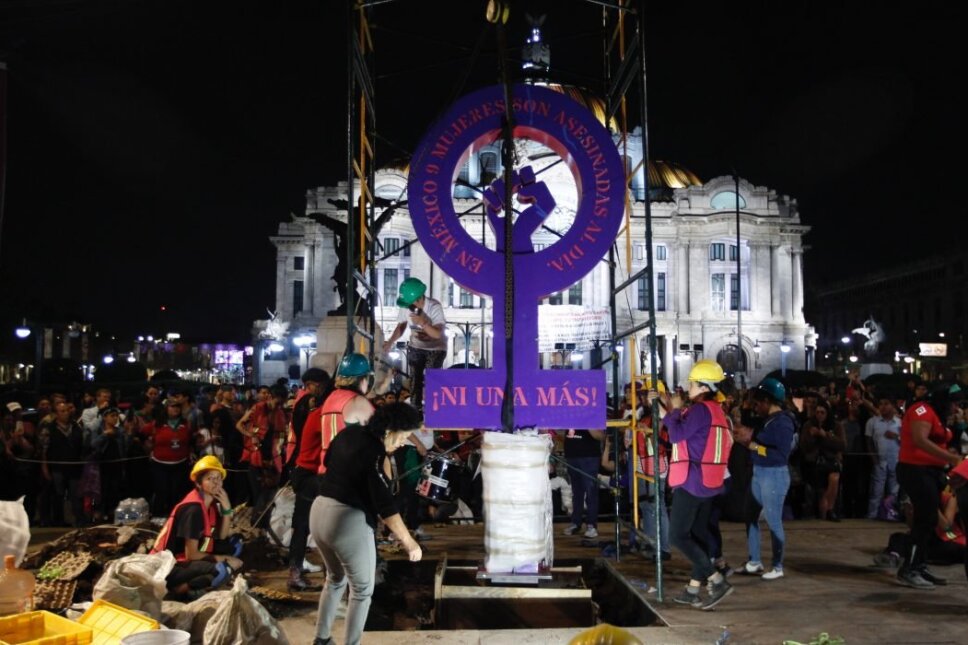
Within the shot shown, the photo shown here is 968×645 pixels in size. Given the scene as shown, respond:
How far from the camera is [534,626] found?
5684 mm

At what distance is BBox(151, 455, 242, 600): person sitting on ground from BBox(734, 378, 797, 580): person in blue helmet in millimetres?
4697

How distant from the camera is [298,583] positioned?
6.36 m

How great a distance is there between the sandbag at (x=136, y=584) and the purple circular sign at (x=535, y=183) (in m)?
3.14

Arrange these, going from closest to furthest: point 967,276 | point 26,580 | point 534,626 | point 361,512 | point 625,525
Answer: point 361,512
point 26,580
point 534,626
point 625,525
point 967,276

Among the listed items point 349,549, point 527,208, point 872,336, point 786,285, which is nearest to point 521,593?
point 349,549

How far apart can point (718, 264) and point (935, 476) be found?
52.7m

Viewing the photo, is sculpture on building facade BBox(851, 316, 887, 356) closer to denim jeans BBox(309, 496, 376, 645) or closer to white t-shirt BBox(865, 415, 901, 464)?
white t-shirt BBox(865, 415, 901, 464)

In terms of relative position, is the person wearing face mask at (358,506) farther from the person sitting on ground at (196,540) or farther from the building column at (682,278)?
the building column at (682,278)

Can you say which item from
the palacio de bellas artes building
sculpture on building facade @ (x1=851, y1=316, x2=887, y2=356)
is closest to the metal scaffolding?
the palacio de bellas artes building

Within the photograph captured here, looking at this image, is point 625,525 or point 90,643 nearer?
point 90,643

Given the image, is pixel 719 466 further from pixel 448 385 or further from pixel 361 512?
pixel 361 512

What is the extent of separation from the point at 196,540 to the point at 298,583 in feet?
3.20

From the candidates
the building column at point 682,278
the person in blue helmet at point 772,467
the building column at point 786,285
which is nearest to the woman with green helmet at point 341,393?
the person in blue helmet at point 772,467

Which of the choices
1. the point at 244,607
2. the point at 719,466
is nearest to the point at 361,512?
the point at 244,607
